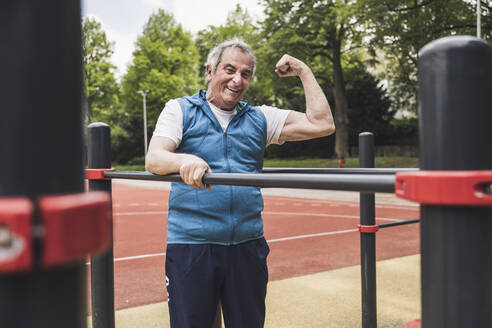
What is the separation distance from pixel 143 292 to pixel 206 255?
2.64 metres

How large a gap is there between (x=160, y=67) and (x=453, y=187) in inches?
1223

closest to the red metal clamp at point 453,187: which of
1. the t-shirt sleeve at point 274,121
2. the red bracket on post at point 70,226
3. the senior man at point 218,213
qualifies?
the red bracket on post at point 70,226

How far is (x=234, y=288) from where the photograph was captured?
1981 mm

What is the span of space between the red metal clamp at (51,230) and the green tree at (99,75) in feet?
109

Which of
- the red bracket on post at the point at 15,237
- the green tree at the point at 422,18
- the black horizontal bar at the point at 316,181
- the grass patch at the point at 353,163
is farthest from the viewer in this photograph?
the grass patch at the point at 353,163

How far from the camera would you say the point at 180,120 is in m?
2.01

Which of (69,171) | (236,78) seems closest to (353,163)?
(236,78)

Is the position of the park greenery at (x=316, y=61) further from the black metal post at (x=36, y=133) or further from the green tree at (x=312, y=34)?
the black metal post at (x=36, y=133)

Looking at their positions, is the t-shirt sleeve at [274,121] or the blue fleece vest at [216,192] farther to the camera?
the t-shirt sleeve at [274,121]

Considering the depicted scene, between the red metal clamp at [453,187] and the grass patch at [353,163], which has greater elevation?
the red metal clamp at [453,187]

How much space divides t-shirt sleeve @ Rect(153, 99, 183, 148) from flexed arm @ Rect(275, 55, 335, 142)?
1.90 ft

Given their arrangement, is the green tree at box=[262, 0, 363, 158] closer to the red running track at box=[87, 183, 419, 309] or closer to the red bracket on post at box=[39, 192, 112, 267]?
the red running track at box=[87, 183, 419, 309]

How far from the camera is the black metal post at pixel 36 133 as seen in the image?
19.3 inches

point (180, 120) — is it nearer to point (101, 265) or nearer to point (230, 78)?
point (230, 78)
